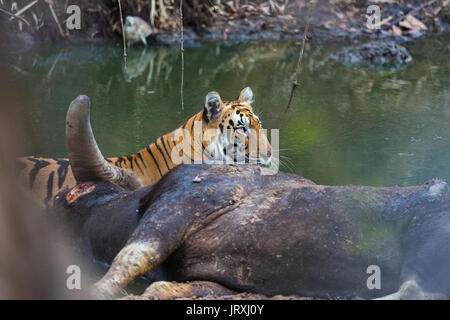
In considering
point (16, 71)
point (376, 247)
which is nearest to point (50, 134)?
point (16, 71)

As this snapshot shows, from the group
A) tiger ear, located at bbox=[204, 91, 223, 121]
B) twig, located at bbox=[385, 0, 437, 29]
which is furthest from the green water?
twig, located at bbox=[385, 0, 437, 29]

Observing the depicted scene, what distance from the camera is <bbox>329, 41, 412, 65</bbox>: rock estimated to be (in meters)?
9.80

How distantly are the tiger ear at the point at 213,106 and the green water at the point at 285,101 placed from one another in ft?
2.00

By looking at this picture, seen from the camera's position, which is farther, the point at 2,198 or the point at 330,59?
the point at 330,59

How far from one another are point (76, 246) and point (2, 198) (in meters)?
2.62

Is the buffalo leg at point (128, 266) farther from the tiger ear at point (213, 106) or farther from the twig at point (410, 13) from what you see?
the twig at point (410, 13)

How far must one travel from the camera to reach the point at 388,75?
356 inches

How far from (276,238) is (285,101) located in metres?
4.90

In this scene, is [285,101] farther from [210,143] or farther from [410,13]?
[410,13]

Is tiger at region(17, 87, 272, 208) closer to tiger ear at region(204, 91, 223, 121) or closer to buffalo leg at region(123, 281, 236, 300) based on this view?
tiger ear at region(204, 91, 223, 121)

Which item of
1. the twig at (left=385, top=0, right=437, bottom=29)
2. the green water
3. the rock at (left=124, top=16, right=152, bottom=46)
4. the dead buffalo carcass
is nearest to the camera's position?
the dead buffalo carcass

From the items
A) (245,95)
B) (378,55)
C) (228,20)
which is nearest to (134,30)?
(228,20)

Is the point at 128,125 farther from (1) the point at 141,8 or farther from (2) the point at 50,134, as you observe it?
(1) the point at 141,8

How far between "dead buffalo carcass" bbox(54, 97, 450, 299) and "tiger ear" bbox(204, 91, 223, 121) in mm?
1458
